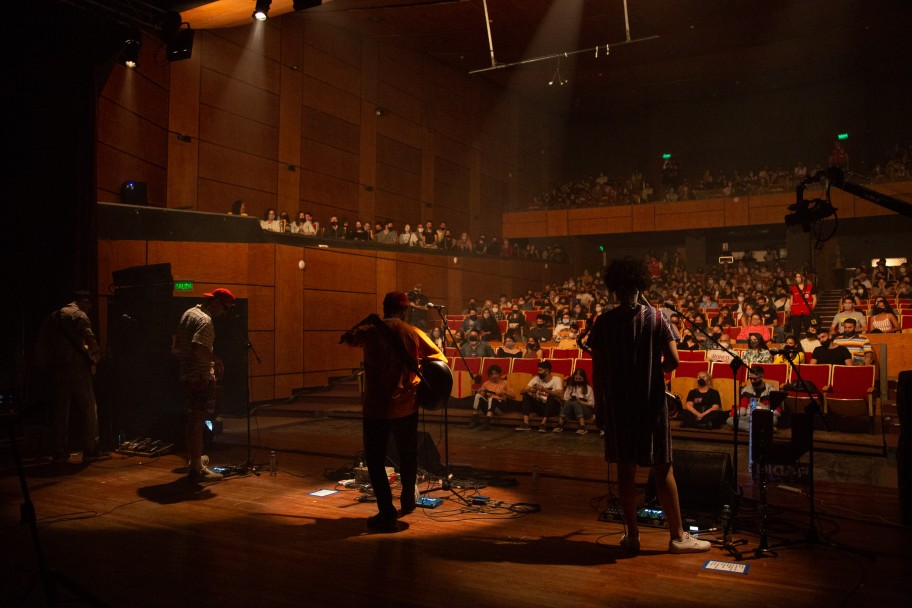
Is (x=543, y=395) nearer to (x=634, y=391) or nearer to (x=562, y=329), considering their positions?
(x=562, y=329)

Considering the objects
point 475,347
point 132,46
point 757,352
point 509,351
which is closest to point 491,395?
point 509,351

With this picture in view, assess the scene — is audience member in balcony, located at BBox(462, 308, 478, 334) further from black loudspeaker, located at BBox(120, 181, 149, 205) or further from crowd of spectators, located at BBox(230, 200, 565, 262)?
black loudspeaker, located at BBox(120, 181, 149, 205)

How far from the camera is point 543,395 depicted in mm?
7793

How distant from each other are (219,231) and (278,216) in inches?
128

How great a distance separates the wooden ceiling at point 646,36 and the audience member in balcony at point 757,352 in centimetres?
693

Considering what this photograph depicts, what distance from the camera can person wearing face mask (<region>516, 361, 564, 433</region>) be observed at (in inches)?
302

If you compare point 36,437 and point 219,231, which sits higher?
point 219,231

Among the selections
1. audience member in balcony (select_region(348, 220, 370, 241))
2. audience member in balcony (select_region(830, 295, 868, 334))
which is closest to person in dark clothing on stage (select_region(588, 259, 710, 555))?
audience member in balcony (select_region(830, 295, 868, 334))

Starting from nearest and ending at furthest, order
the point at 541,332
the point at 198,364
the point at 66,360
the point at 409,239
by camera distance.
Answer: the point at 198,364 → the point at 66,360 → the point at 541,332 → the point at 409,239

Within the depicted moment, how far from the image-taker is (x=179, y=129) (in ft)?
36.7

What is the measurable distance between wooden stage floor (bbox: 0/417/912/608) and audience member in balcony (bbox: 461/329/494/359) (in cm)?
479

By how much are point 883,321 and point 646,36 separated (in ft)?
28.7

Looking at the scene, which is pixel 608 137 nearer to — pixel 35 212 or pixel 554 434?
pixel 554 434

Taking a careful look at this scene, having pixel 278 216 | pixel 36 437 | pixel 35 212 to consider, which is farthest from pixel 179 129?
pixel 36 437
